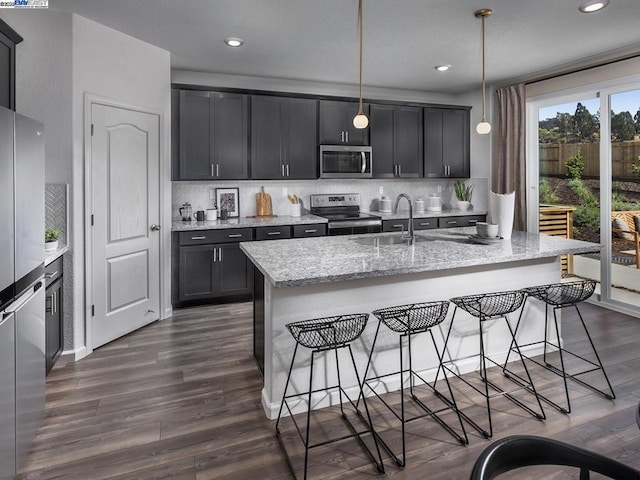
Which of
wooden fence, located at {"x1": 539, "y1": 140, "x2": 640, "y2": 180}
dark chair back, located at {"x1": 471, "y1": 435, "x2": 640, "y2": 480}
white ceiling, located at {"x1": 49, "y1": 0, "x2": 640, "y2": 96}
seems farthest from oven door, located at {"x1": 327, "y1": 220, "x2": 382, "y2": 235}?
dark chair back, located at {"x1": 471, "y1": 435, "x2": 640, "y2": 480}

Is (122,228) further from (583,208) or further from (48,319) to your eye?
(583,208)

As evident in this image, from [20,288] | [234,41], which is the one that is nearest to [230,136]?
[234,41]

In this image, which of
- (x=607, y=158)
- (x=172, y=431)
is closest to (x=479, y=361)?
(x=172, y=431)

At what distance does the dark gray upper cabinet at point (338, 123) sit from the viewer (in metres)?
5.25

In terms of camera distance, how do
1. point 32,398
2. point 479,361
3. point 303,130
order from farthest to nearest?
1. point 303,130
2. point 479,361
3. point 32,398

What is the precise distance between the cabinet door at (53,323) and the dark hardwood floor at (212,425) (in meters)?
0.14

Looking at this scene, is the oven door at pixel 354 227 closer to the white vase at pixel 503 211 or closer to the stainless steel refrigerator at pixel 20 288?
the white vase at pixel 503 211

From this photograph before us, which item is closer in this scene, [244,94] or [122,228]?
[122,228]

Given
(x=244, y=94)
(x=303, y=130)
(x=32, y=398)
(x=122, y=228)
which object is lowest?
(x=32, y=398)

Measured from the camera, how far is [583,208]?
15.9 ft

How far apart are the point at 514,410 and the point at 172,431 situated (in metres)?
1.98

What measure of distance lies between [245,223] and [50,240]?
2063 millimetres

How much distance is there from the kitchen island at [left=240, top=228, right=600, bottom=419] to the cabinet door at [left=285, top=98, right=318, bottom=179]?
205 cm

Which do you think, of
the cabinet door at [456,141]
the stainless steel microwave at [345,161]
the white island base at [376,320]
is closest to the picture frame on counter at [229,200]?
the stainless steel microwave at [345,161]
